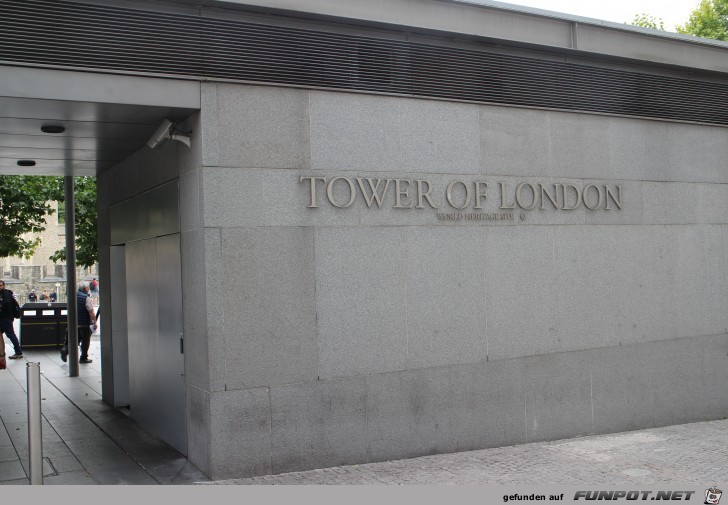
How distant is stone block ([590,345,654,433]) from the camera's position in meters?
9.41

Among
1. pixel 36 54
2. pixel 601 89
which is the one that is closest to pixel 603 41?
pixel 601 89

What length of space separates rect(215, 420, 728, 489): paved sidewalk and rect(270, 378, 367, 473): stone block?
13 cm

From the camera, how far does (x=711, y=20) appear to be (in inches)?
1260

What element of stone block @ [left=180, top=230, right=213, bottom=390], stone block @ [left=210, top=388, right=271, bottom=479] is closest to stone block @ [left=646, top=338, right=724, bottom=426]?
stone block @ [left=210, top=388, right=271, bottom=479]

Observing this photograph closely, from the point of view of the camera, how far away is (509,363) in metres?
8.81

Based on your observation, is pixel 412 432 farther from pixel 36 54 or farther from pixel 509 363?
pixel 36 54

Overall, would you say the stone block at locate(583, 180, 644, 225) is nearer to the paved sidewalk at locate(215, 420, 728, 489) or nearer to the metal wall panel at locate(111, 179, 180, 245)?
the paved sidewalk at locate(215, 420, 728, 489)

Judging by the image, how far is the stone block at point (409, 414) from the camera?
800cm

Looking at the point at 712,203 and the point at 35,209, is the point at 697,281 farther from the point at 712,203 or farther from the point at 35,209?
the point at 35,209

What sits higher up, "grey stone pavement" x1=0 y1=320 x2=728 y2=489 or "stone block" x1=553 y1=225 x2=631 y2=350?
"stone block" x1=553 y1=225 x2=631 y2=350

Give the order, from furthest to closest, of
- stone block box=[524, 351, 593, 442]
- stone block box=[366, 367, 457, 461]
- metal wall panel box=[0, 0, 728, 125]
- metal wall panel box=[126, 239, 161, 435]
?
metal wall panel box=[126, 239, 161, 435], stone block box=[524, 351, 593, 442], stone block box=[366, 367, 457, 461], metal wall panel box=[0, 0, 728, 125]

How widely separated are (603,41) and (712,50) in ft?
6.69

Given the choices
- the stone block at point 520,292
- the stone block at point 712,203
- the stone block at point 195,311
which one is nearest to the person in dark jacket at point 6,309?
the stone block at point 195,311

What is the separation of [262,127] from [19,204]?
13525mm
